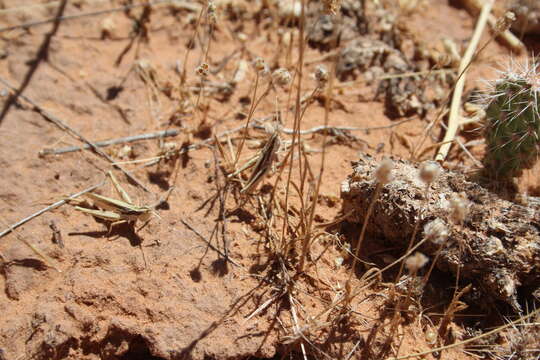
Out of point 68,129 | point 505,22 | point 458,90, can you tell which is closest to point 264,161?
point 68,129

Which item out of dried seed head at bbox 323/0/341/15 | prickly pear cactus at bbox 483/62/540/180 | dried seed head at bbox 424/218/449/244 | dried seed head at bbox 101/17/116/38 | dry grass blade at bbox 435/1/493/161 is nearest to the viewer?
dried seed head at bbox 424/218/449/244

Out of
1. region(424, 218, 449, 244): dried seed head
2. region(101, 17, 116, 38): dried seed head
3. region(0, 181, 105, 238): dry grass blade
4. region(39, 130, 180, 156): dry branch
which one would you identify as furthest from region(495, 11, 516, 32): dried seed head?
region(101, 17, 116, 38): dried seed head

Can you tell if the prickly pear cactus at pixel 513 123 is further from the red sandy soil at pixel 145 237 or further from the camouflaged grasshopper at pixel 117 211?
the camouflaged grasshopper at pixel 117 211

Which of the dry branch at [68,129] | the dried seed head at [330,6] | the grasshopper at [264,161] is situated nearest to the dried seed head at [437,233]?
the grasshopper at [264,161]

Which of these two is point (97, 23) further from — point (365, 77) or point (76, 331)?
point (76, 331)

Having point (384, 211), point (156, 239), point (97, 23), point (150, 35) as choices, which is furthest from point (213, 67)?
point (384, 211)

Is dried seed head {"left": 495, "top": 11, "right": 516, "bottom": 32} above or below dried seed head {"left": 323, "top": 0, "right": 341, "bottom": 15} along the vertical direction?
→ below

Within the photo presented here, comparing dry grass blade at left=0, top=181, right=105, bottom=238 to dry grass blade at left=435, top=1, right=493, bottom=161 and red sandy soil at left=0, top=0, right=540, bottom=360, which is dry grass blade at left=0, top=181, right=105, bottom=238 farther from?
dry grass blade at left=435, top=1, right=493, bottom=161

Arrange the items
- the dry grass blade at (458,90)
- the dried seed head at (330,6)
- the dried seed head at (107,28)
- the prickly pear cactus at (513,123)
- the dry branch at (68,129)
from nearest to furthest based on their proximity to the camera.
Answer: the dried seed head at (330,6) → the prickly pear cactus at (513,123) → the dry branch at (68,129) → the dry grass blade at (458,90) → the dried seed head at (107,28)
